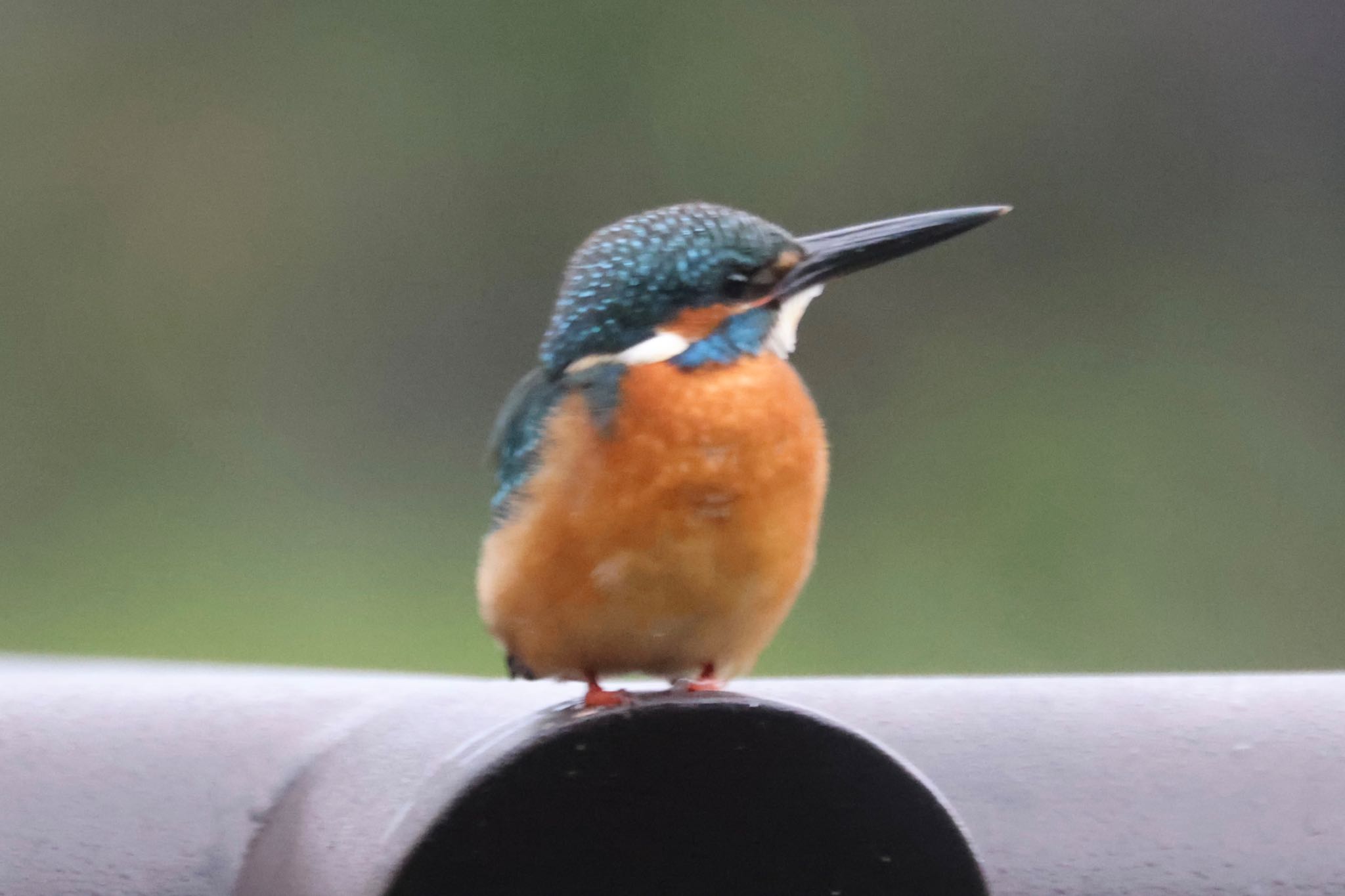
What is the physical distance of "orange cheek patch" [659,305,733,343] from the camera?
127cm

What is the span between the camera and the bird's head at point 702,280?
4.15ft

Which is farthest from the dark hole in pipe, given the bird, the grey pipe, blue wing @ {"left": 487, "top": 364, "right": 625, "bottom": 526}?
Answer: blue wing @ {"left": 487, "top": 364, "right": 625, "bottom": 526}

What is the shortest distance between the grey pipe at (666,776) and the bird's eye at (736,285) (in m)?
0.27

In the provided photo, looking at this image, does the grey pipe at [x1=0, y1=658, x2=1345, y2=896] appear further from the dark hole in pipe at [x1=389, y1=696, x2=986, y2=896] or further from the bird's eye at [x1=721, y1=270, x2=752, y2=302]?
the bird's eye at [x1=721, y1=270, x2=752, y2=302]

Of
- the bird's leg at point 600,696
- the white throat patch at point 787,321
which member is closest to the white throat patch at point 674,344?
the white throat patch at point 787,321

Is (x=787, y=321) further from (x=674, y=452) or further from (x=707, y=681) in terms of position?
(x=707, y=681)

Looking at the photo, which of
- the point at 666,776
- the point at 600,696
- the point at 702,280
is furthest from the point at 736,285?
the point at 666,776

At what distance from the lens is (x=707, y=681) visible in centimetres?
137

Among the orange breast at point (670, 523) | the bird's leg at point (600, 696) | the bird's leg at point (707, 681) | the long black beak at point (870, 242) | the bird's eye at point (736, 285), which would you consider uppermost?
the long black beak at point (870, 242)

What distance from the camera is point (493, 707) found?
1150 millimetres

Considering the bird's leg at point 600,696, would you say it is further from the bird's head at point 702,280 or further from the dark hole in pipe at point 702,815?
the bird's head at point 702,280

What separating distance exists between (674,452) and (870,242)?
214 mm

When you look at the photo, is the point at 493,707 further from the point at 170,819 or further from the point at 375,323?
the point at 375,323

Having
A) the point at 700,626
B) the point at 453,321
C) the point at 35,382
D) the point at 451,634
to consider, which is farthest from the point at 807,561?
the point at 35,382
